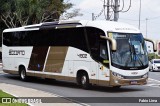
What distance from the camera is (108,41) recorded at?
19.4 m

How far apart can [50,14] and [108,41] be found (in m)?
39.8

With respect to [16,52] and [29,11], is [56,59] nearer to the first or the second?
[16,52]

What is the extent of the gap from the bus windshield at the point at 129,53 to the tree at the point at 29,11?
3447 centimetres

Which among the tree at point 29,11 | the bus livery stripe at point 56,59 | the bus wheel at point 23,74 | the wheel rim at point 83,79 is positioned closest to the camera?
the wheel rim at point 83,79

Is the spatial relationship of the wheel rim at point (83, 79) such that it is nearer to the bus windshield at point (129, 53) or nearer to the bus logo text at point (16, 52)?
the bus windshield at point (129, 53)

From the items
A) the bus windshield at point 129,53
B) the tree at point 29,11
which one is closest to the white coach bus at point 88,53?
the bus windshield at point 129,53

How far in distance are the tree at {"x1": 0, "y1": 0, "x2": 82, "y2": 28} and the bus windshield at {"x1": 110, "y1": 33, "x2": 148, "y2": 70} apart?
113 ft

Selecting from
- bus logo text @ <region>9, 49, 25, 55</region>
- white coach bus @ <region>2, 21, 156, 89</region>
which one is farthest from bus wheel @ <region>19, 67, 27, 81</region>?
bus logo text @ <region>9, 49, 25, 55</region>

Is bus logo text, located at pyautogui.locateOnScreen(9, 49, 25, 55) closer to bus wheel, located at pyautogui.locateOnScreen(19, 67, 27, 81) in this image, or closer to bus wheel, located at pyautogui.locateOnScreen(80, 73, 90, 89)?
bus wheel, located at pyautogui.locateOnScreen(19, 67, 27, 81)

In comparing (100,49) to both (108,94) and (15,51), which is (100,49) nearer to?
(108,94)

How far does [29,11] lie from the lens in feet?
176

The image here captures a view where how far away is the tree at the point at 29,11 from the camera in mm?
53750

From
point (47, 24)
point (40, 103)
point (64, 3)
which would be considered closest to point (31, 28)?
point (47, 24)

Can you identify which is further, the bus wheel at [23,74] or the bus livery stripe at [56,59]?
the bus wheel at [23,74]
